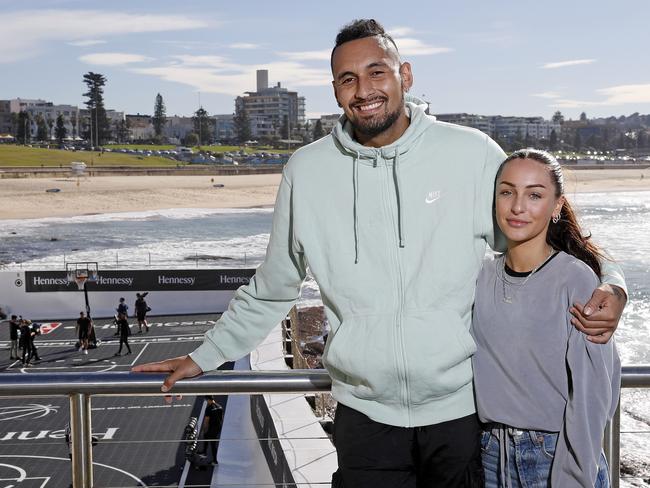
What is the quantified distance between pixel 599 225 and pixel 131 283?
36.1m

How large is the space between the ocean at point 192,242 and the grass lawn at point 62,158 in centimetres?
2680

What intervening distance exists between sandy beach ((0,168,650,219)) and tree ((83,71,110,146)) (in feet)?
78.8

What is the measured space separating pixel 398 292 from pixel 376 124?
34 centimetres

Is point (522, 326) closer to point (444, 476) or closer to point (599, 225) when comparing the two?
point (444, 476)

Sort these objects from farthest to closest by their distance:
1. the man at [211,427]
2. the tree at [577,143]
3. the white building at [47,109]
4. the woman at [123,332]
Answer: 1. the white building at [47,109]
2. the tree at [577,143]
3. the woman at [123,332]
4. the man at [211,427]

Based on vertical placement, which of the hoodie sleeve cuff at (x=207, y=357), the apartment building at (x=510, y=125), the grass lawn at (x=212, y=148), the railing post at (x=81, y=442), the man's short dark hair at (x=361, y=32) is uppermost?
the apartment building at (x=510, y=125)

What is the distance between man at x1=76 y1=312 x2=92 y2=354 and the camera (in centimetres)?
1603

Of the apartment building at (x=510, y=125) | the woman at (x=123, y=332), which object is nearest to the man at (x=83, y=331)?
the woman at (x=123, y=332)

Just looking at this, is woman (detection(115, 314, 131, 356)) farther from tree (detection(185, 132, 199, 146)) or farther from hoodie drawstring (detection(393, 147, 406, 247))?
tree (detection(185, 132, 199, 146))

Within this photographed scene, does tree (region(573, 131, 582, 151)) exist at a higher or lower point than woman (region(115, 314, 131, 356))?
higher

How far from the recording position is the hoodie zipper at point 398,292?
161cm

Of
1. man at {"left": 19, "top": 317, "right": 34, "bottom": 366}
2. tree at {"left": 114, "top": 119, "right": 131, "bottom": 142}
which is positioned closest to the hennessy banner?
man at {"left": 19, "top": 317, "right": 34, "bottom": 366}

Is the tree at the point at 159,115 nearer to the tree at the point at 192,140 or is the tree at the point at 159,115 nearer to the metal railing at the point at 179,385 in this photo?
the tree at the point at 192,140

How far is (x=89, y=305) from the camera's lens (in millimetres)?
21156
